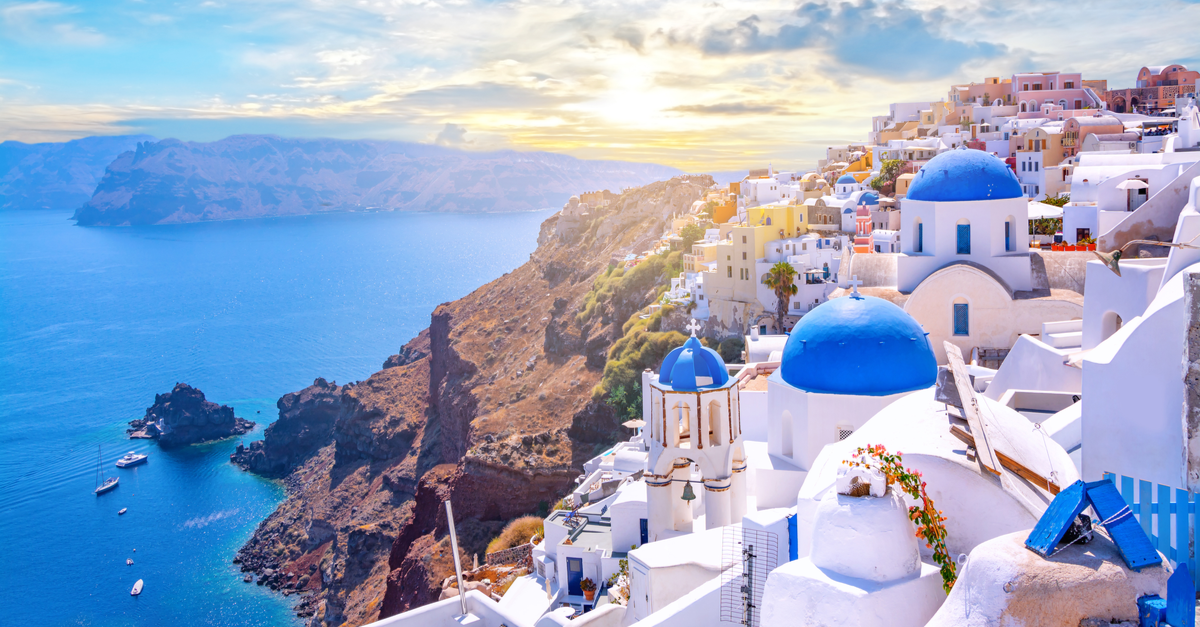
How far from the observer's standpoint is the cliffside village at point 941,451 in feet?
19.2

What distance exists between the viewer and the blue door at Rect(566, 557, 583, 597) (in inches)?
704

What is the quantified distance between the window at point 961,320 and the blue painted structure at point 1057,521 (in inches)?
551

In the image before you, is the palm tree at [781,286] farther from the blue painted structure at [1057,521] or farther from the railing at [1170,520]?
the blue painted structure at [1057,521]

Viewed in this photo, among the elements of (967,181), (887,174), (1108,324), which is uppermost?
(887,174)

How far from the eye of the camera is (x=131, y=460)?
6612 centimetres

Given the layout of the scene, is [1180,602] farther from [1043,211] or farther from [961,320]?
[1043,211]

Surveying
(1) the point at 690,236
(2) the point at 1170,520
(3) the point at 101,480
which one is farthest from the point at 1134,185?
(3) the point at 101,480

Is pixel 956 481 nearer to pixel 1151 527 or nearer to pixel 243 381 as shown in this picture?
pixel 1151 527

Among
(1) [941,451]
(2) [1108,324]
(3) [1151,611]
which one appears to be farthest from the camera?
(2) [1108,324]

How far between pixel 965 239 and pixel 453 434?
4220 cm

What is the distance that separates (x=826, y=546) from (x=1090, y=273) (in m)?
8.36

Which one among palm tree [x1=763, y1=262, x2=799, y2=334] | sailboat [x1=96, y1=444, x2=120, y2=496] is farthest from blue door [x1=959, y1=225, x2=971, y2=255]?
sailboat [x1=96, y1=444, x2=120, y2=496]

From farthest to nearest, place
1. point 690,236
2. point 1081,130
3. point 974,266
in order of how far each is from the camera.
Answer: point 690,236, point 1081,130, point 974,266

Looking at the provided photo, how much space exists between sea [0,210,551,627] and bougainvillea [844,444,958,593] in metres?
41.6
